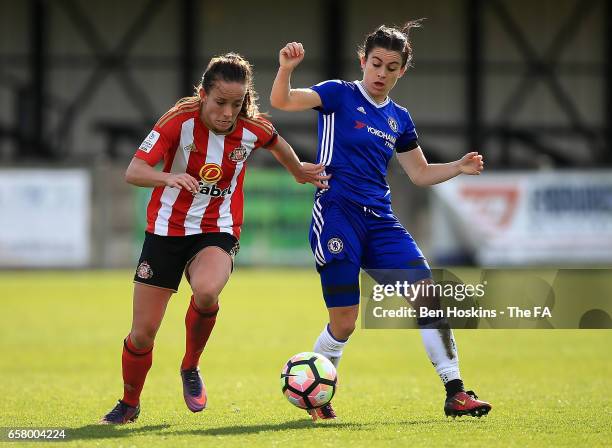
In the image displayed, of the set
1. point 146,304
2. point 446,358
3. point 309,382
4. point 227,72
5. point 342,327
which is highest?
point 227,72

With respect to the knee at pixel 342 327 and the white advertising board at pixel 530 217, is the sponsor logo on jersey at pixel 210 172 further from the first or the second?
the white advertising board at pixel 530 217

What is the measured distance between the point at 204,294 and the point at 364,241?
93cm

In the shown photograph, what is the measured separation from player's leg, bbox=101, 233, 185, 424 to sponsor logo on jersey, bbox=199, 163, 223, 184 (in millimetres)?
372

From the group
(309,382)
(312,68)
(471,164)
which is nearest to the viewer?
(309,382)

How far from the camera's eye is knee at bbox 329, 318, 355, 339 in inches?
243

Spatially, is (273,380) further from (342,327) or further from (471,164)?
(471,164)

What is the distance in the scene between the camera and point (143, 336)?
20.1 feet

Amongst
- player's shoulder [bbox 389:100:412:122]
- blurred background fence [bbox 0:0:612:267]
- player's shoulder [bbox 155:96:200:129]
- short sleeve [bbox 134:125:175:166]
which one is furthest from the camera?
blurred background fence [bbox 0:0:612:267]

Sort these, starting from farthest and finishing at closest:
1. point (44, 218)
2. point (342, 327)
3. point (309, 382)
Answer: point (44, 218)
point (342, 327)
point (309, 382)

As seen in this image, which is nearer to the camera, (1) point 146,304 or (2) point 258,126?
(1) point 146,304

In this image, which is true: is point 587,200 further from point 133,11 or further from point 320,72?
point 133,11

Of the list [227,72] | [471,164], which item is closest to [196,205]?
[227,72]

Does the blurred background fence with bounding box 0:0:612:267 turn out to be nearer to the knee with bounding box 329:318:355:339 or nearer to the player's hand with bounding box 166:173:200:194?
the knee with bounding box 329:318:355:339

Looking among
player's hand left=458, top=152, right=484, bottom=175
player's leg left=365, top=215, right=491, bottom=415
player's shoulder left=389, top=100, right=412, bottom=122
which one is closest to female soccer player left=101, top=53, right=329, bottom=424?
player's leg left=365, top=215, right=491, bottom=415
